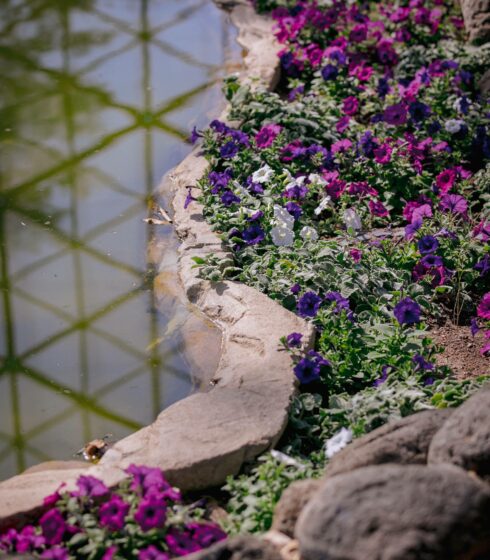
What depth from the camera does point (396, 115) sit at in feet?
14.6

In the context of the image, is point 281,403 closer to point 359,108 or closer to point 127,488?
point 127,488

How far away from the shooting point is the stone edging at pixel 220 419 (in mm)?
2594

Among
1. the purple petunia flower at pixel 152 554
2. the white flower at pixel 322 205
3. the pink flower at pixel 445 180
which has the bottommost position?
the purple petunia flower at pixel 152 554

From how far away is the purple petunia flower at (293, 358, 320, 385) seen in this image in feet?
9.61

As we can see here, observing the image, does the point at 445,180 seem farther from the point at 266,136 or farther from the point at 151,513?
the point at 151,513

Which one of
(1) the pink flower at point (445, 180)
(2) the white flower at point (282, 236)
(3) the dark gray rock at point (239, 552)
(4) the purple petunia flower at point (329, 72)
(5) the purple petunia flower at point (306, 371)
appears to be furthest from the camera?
(4) the purple petunia flower at point (329, 72)

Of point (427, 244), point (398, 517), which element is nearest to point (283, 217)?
point (427, 244)

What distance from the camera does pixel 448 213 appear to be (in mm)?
3814

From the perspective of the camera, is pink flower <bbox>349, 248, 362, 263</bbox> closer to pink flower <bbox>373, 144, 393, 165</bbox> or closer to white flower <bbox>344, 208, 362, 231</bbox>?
white flower <bbox>344, 208, 362, 231</bbox>

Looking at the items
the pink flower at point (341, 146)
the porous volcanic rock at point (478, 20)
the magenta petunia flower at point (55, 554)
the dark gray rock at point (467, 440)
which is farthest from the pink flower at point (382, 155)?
the magenta petunia flower at point (55, 554)

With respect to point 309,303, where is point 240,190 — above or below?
above

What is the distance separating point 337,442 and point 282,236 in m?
1.22

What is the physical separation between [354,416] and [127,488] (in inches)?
28.5

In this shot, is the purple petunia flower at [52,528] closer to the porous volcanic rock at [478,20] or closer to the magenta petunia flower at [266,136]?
the magenta petunia flower at [266,136]
